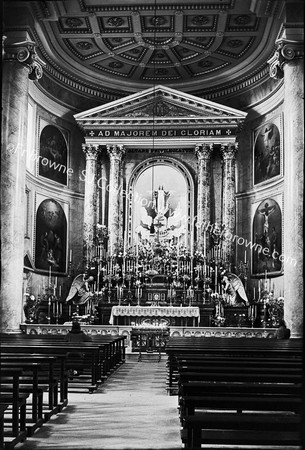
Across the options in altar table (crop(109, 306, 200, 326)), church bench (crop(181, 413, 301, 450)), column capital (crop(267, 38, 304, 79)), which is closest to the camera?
church bench (crop(181, 413, 301, 450))

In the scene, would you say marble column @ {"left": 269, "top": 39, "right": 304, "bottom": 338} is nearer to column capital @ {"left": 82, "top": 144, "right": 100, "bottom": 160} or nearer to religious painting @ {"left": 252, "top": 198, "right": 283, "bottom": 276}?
religious painting @ {"left": 252, "top": 198, "right": 283, "bottom": 276}

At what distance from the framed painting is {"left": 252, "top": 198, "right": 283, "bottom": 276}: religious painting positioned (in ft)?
24.8

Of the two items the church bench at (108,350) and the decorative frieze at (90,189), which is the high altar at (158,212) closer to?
the decorative frieze at (90,189)

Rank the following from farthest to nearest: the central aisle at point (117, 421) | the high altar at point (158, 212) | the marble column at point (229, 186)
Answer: the marble column at point (229, 186) < the high altar at point (158, 212) < the central aisle at point (117, 421)

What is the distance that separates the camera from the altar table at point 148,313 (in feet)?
72.8

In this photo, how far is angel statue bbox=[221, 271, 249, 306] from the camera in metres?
25.2

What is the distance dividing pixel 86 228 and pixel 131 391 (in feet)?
53.0

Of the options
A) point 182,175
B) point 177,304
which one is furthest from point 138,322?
point 182,175

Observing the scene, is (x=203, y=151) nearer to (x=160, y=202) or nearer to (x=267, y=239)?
(x=160, y=202)

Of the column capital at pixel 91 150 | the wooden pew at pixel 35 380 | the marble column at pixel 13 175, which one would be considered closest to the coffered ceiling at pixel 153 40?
the marble column at pixel 13 175

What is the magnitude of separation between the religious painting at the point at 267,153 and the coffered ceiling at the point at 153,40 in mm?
2115

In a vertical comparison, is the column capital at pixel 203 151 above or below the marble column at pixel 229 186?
above

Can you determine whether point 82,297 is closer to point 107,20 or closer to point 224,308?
point 224,308

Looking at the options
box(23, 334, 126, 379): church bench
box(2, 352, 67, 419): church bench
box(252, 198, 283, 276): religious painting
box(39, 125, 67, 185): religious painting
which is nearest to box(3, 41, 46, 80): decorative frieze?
box(39, 125, 67, 185): religious painting
